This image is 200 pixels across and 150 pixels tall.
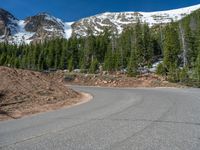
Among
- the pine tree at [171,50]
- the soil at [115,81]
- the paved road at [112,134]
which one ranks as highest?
the pine tree at [171,50]

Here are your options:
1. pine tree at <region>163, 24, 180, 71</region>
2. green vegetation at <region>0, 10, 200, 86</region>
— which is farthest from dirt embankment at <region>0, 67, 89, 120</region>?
pine tree at <region>163, 24, 180, 71</region>

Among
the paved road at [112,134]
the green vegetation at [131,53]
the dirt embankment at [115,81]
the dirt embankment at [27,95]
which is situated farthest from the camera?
the green vegetation at [131,53]

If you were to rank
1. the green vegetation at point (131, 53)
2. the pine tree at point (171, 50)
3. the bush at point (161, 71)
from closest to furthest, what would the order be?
the bush at point (161, 71)
the pine tree at point (171, 50)
the green vegetation at point (131, 53)

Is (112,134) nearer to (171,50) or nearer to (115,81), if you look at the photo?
(115,81)

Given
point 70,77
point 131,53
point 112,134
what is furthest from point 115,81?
point 112,134

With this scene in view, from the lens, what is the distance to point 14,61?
91.8 metres

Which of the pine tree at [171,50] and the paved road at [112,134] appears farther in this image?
the pine tree at [171,50]

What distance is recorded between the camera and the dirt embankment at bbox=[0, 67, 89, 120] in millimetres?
15344

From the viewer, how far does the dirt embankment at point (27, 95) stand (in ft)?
50.3

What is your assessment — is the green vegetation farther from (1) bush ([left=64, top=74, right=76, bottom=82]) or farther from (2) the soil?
(1) bush ([left=64, top=74, right=76, bottom=82])

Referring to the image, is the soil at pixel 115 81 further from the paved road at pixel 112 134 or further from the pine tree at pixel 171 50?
the paved road at pixel 112 134

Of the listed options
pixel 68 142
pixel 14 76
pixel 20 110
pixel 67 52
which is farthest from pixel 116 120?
pixel 67 52

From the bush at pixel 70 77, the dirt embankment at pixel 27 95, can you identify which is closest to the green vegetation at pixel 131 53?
the bush at pixel 70 77

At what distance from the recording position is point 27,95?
62.2 feet
